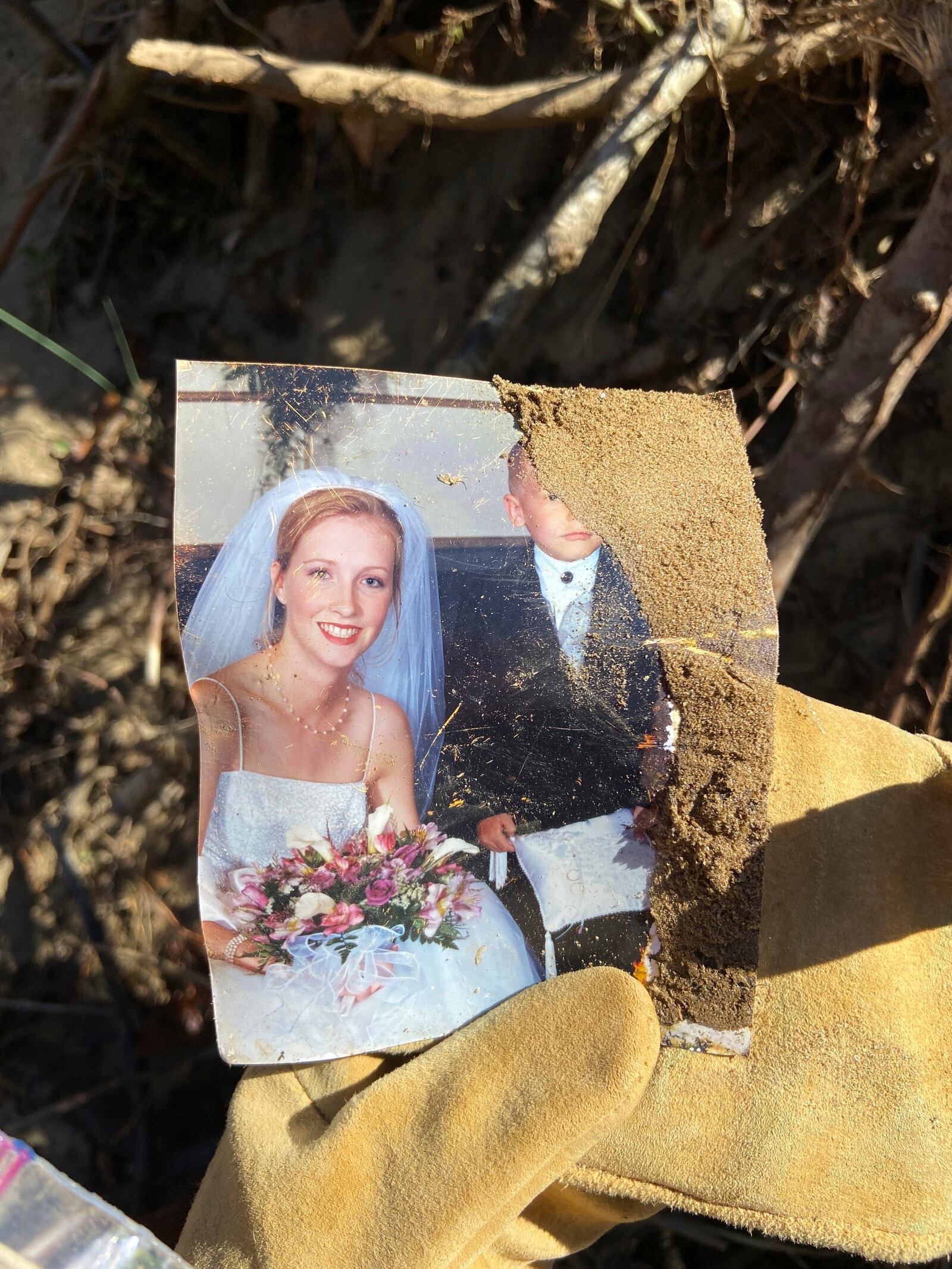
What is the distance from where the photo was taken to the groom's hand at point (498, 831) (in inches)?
37.2

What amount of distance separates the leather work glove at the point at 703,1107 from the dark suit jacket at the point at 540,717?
0.18m

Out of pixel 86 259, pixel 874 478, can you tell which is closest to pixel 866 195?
pixel 874 478

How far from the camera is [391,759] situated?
37.0 inches

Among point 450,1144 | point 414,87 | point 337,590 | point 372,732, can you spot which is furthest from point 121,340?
point 450,1144

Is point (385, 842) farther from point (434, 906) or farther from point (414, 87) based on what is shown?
point (414, 87)

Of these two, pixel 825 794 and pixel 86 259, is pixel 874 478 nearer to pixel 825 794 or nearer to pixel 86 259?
pixel 825 794

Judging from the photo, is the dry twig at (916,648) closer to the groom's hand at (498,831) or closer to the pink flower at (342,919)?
the groom's hand at (498,831)

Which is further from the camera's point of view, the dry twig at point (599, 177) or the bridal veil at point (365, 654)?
the dry twig at point (599, 177)

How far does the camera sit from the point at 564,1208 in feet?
3.25

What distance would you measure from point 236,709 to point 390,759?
0.18m

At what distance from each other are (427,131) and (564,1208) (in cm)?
173

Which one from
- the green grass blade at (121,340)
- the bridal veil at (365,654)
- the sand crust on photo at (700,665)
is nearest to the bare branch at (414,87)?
the green grass blade at (121,340)

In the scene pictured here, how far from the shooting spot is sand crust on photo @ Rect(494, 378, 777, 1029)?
915mm

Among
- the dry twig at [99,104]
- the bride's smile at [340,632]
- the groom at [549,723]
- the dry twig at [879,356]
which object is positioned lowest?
the groom at [549,723]
